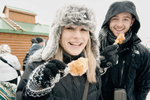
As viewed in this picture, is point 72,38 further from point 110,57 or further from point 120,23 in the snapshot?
point 120,23

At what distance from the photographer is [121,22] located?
2287 millimetres

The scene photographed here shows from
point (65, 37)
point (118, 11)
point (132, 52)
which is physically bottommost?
point (132, 52)

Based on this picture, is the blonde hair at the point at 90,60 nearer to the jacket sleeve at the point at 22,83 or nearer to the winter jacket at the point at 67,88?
the winter jacket at the point at 67,88

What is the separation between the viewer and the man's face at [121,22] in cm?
229

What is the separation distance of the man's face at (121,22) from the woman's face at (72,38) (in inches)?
45.8

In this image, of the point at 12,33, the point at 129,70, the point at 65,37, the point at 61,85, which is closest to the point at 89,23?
the point at 65,37

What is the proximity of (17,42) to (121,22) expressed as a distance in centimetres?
877

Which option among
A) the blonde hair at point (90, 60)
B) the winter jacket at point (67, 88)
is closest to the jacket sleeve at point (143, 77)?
the blonde hair at point (90, 60)

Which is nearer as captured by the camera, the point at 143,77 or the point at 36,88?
the point at 36,88

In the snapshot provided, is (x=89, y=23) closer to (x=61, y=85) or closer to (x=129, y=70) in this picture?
(x=61, y=85)

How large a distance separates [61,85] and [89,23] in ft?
3.46

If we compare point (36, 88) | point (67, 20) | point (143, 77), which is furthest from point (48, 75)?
point (143, 77)

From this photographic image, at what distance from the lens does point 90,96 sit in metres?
1.53

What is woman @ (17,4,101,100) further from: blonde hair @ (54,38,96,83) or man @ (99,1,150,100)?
man @ (99,1,150,100)
